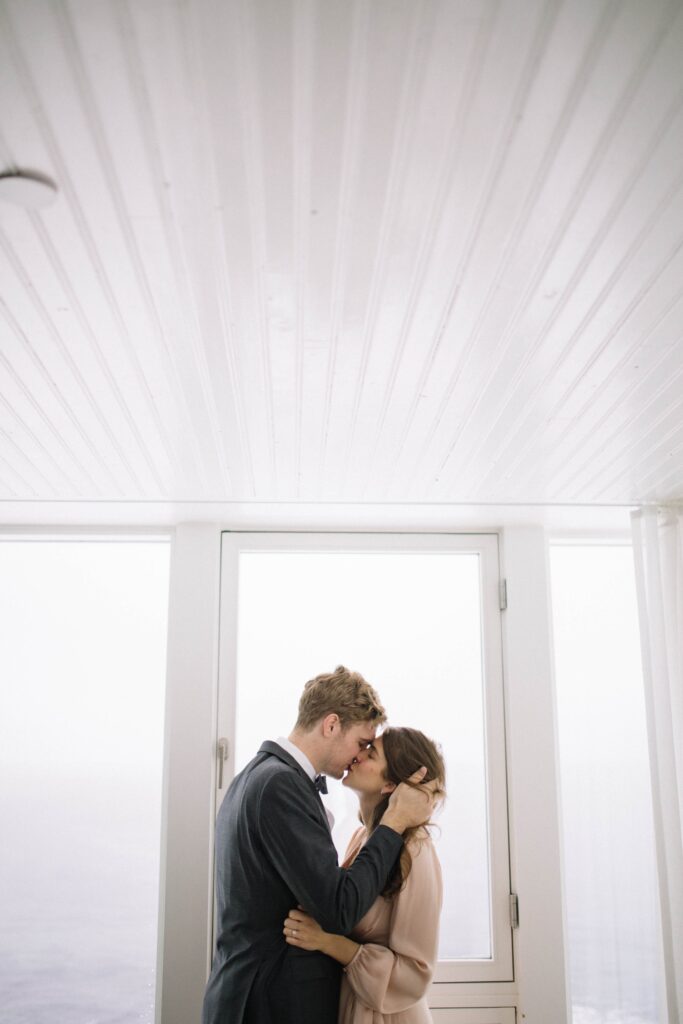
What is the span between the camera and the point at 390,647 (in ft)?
12.4

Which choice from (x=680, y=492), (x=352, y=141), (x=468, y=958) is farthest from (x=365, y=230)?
(x=468, y=958)

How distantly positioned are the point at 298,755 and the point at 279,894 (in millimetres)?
355

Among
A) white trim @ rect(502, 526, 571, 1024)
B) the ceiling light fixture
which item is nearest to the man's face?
white trim @ rect(502, 526, 571, 1024)

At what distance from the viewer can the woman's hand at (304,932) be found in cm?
241

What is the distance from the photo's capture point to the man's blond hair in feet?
8.75

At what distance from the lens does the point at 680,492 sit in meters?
3.34

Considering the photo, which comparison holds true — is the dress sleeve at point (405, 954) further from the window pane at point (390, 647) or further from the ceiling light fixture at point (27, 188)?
the ceiling light fixture at point (27, 188)

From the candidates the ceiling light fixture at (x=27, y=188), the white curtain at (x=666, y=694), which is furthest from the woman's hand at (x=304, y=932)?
the ceiling light fixture at (x=27, y=188)

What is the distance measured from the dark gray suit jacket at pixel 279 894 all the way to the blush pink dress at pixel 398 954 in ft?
0.26

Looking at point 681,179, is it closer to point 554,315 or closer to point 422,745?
point 554,315

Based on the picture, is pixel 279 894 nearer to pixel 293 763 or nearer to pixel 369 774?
pixel 293 763

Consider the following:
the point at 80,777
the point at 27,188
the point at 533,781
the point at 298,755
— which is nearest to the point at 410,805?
the point at 298,755

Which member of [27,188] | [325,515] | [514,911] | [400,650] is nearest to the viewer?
[27,188]

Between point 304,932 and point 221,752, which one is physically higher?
point 221,752
